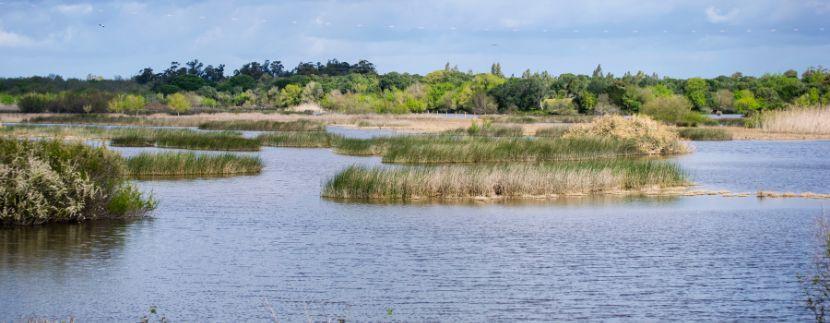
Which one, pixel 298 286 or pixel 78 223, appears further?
pixel 78 223

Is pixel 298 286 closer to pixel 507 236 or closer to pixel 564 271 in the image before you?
pixel 564 271

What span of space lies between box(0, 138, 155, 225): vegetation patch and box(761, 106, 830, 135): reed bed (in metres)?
58.9

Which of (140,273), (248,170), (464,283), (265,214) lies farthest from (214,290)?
(248,170)

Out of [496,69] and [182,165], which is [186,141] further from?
[496,69]

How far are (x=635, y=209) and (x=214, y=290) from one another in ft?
48.3

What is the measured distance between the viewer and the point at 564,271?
56.9ft

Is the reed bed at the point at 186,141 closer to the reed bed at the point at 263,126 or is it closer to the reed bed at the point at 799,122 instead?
the reed bed at the point at 263,126

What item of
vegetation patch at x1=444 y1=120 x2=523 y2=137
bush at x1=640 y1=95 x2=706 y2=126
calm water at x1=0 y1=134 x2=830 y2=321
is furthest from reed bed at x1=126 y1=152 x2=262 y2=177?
bush at x1=640 y1=95 x2=706 y2=126

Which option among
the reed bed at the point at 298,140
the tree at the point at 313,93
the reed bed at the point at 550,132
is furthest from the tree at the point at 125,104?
the reed bed at the point at 550,132

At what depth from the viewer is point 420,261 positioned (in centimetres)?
1819

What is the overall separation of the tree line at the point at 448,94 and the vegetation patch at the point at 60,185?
62318 millimetres

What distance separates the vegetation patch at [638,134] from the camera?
49.6 metres

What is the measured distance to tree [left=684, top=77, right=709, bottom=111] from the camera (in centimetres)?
11769

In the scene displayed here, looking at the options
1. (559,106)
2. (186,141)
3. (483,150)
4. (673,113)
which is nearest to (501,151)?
(483,150)
